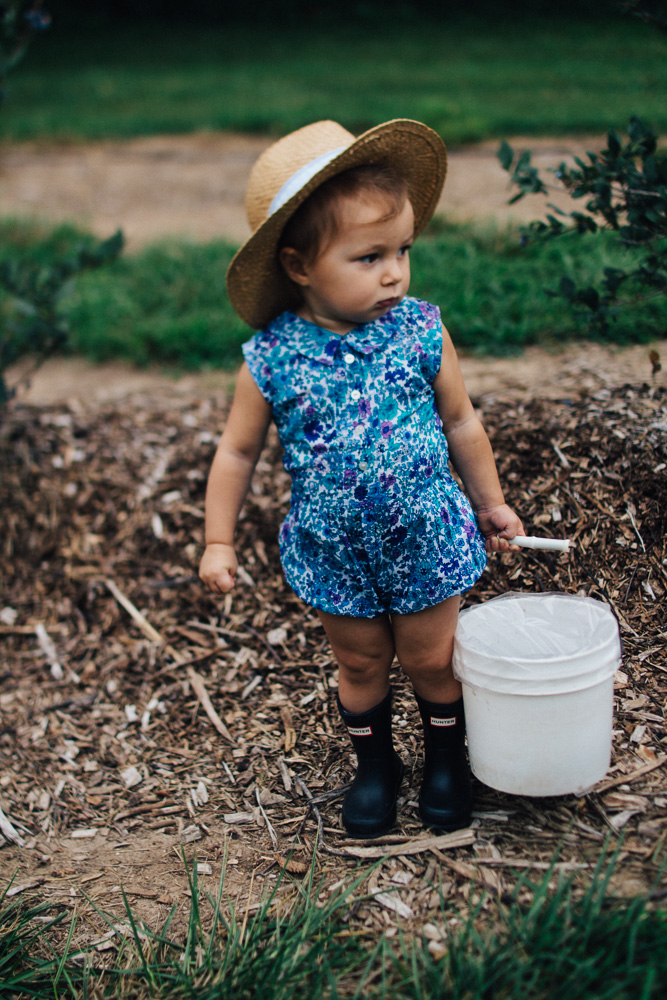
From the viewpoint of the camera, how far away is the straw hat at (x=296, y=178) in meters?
1.93

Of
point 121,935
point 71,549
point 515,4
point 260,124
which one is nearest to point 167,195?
point 260,124

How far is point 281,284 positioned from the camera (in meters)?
2.20

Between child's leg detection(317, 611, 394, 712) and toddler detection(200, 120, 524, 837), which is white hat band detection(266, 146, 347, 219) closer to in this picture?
toddler detection(200, 120, 524, 837)

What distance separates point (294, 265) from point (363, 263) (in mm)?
189

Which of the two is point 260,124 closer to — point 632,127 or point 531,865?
point 632,127

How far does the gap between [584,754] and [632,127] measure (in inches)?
76.0

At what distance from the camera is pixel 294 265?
6.81 feet

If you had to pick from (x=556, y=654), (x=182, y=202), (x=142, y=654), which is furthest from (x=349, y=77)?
(x=556, y=654)

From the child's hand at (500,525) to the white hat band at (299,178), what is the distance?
0.87 m

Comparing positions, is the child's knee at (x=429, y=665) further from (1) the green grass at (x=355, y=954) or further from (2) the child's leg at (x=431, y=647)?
(1) the green grass at (x=355, y=954)

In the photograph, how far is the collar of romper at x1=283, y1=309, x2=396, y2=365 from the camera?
2033 millimetres

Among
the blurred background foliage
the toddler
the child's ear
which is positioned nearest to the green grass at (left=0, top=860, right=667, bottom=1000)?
the toddler

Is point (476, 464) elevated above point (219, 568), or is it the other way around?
point (476, 464)

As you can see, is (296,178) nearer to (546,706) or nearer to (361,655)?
(361,655)
